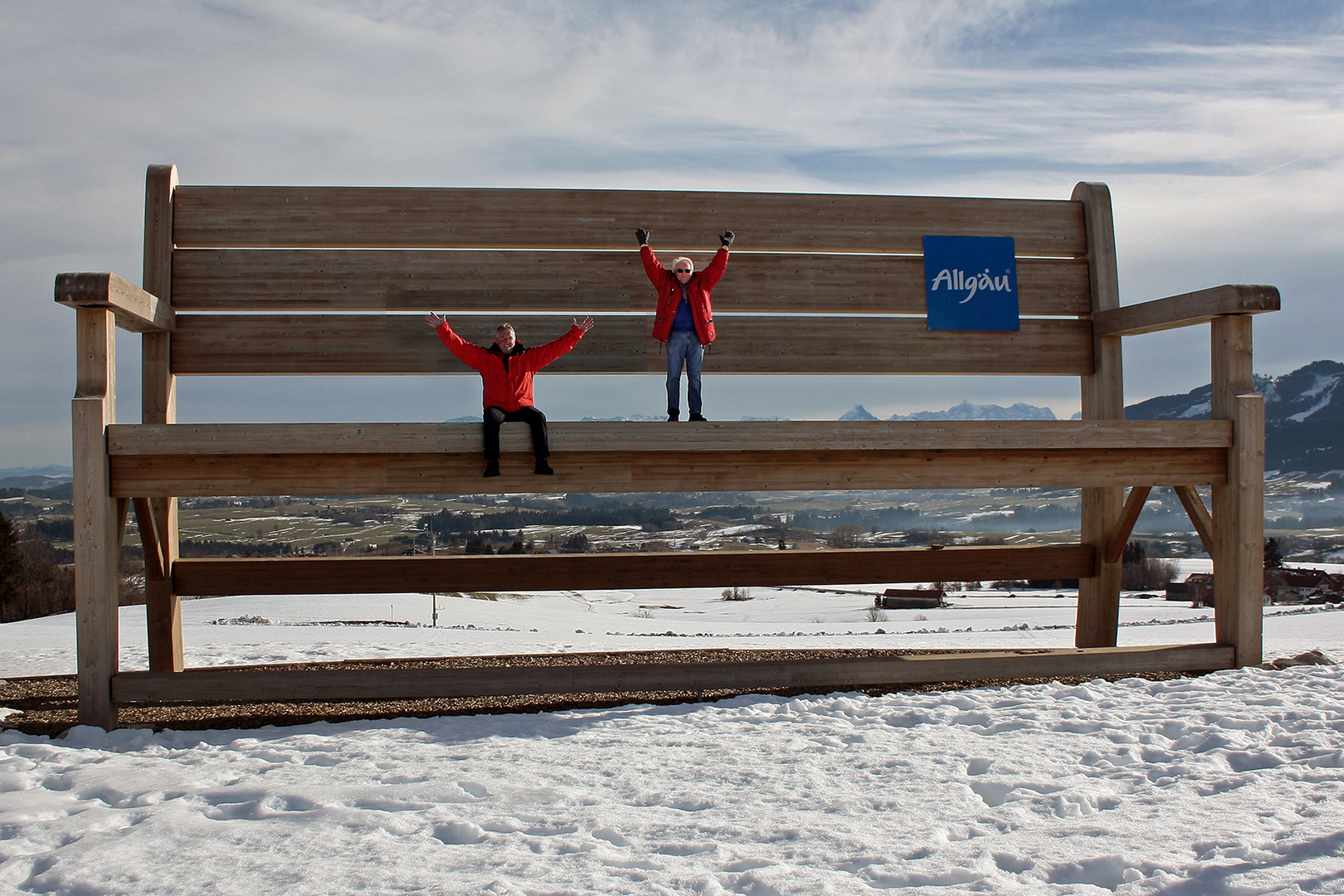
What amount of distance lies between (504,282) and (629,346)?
83cm

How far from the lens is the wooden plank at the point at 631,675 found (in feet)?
13.6

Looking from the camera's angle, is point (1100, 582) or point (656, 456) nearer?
point (656, 456)

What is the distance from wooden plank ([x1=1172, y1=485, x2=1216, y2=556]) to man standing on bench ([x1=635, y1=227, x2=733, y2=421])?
258cm

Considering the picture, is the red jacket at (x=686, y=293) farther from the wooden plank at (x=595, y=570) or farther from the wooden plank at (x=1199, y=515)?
the wooden plank at (x=1199, y=515)

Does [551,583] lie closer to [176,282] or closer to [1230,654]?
[176,282]

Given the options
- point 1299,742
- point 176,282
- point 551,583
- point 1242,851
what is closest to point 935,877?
point 1242,851

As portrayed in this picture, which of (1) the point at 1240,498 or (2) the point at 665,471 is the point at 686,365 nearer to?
(2) the point at 665,471

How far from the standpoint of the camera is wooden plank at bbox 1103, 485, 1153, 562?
17.6 feet

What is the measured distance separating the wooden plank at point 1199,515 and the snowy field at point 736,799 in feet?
2.39

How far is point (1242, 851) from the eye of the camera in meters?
2.29

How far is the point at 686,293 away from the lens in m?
4.97

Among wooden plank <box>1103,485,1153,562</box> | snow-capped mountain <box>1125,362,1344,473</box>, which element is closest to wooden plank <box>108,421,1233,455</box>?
wooden plank <box>1103,485,1153,562</box>

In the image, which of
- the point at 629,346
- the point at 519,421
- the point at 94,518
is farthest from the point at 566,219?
the point at 94,518

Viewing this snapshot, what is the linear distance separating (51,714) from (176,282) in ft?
7.87
